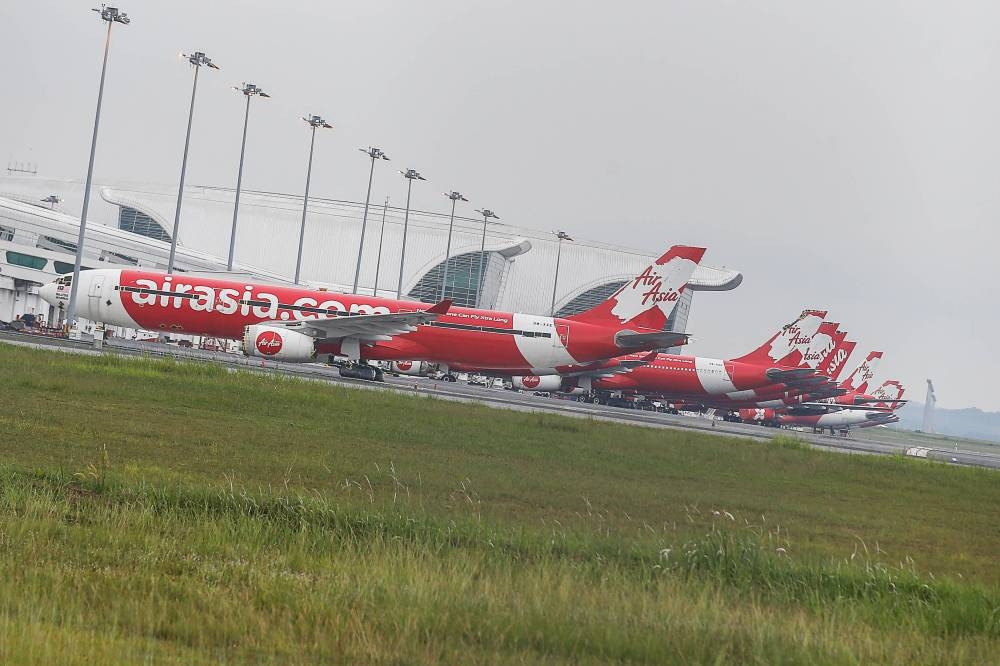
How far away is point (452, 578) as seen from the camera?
33.1 feet

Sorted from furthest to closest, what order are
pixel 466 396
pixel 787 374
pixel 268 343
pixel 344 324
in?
pixel 787 374 < pixel 466 396 < pixel 344 324 < pixel 268 343

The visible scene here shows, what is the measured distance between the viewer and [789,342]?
89875mm

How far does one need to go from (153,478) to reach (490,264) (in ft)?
430

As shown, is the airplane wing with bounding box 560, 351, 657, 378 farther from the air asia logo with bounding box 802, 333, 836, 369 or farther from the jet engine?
the jet engine

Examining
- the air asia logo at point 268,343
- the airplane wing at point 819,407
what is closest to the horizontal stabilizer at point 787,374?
the airplane wing at point 819,407

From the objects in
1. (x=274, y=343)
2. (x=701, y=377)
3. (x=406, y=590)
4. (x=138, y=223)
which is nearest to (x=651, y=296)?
(x=274, y=343)

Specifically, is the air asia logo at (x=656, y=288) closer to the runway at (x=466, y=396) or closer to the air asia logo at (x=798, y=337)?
the runway at (x=466, y=396)

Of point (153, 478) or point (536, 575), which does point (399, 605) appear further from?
point (153, 478)

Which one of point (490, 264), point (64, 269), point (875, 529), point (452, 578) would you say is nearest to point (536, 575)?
point (452, 578)

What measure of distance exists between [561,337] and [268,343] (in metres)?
14.3

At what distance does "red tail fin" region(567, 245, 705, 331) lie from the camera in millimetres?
54844

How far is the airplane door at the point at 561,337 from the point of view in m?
52.7

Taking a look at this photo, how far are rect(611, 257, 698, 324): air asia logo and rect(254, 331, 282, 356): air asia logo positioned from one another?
1791cm

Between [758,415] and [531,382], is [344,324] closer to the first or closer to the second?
[531,382]
